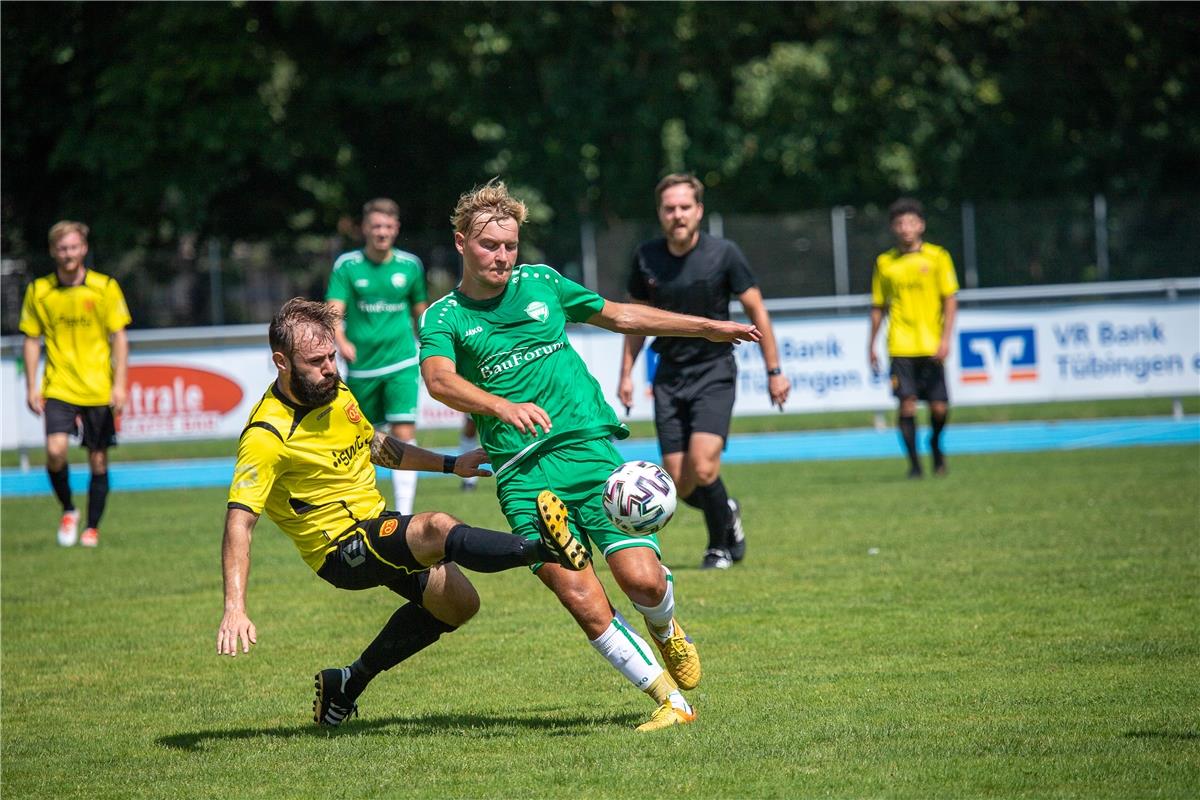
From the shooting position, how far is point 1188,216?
25.8 meters

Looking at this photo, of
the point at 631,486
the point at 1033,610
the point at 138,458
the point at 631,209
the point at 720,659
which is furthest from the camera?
the point at 631,209

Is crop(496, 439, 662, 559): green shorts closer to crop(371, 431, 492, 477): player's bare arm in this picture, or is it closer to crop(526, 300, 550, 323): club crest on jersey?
crop(371, 431, 492, 477): player's bare arm

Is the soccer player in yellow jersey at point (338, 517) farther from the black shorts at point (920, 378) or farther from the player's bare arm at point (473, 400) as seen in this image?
the black shorts at point (920, 378)

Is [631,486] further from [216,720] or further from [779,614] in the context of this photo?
[779,614]

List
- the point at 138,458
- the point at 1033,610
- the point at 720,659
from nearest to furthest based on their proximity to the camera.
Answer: the point at 720,659
the point at 1033,610
the point at 138,458

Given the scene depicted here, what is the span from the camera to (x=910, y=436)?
14.5 meters

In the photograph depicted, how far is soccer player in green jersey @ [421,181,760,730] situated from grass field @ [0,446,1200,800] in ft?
1.08

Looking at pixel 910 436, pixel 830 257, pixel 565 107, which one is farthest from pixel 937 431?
pixel 565 107

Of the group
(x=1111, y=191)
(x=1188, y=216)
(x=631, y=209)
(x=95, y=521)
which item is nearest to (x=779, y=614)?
(x=95, y=521)

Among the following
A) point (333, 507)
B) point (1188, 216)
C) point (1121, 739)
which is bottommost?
point (1121, 739)

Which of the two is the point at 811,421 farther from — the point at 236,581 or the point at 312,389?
the point at 236,581

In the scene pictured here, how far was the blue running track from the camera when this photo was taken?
17328 millimetres

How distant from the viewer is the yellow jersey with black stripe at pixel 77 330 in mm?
12008

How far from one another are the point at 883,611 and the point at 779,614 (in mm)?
542
